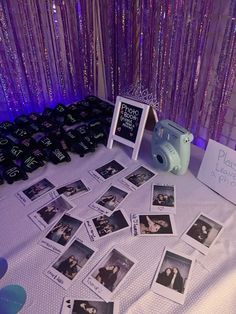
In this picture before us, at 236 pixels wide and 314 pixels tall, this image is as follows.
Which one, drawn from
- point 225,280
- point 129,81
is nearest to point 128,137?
point 129,81

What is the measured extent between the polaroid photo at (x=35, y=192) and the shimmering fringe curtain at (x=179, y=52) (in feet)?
1.80

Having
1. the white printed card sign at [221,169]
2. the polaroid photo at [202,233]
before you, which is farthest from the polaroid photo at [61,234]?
the white printed card sign at [221,169]

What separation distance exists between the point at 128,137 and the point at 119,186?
0.23 m

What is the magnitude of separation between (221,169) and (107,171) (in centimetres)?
43

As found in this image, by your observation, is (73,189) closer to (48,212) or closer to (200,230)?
(48,212)

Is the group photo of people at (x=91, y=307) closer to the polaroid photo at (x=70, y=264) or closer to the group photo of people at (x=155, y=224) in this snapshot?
the polaroid photo at (x=70, y=264)

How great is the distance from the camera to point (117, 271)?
→ 0.81 m

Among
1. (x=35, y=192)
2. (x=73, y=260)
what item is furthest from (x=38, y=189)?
(x=73, y=260)

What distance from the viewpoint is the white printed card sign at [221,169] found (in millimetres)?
961

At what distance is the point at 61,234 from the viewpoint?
915 mm

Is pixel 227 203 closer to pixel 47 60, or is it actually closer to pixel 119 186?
pixel 119 186

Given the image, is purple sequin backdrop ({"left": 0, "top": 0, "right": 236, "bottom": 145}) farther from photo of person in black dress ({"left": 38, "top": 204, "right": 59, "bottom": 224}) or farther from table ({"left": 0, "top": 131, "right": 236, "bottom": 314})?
photo of person in black dress ({"left": 38, "top": 204, "right": 59, "bottom": 224})

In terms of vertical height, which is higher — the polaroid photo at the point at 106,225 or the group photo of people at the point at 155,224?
the group photo of people at the point at 155,224

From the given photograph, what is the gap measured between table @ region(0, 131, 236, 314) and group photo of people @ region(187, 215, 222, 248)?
0.07ft
